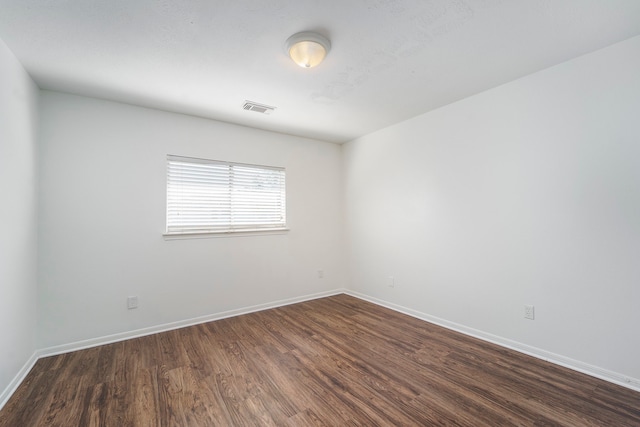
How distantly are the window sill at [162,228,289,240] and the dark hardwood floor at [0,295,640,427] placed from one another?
3.44ft

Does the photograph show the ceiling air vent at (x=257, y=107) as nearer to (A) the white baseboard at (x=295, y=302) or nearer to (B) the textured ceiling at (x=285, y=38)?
(B) the textured ceiling at (x=285, y=38)

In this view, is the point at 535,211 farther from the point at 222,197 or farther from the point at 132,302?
the point at 132,302

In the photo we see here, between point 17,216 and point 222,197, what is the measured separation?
5.80 feet

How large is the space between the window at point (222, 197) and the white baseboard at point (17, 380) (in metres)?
1.49

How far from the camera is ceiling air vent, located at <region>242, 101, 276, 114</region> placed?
2.96 meters

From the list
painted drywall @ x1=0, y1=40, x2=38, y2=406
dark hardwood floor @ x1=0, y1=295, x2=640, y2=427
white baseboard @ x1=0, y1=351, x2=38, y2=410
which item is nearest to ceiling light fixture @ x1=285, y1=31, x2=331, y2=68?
painted drywall @ x1=0, y1=40, x2=38, y2=406

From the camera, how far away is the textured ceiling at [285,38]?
164cm

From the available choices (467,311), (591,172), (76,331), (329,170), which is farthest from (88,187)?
(591,172)

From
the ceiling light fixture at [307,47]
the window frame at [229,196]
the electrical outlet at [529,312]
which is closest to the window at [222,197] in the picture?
the window frame at [229,196]

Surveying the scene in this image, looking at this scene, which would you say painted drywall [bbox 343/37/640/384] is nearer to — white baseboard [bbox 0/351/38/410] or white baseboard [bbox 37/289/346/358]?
white baseboard [bbox 37/289/346/358]

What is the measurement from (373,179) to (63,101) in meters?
3.54

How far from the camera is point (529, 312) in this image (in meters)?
2.44

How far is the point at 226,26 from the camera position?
178 cm

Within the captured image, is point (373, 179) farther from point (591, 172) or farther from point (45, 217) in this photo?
point (45, 217)
